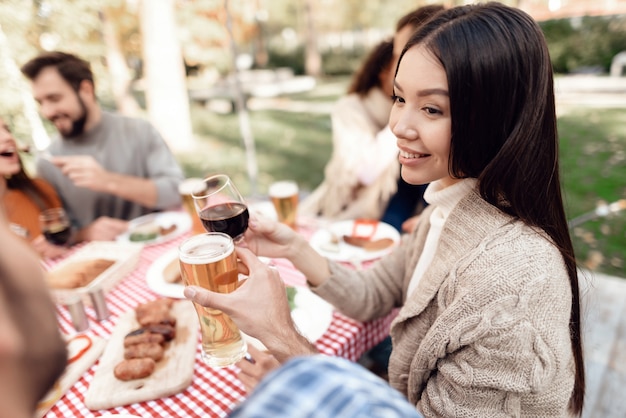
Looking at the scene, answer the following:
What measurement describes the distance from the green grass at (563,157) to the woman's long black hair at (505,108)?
4.30ft

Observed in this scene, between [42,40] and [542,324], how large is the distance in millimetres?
4615

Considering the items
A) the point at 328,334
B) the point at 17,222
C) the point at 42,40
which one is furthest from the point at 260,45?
the point at 328,334

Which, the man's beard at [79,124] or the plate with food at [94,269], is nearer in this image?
the plate with food at [94,269]

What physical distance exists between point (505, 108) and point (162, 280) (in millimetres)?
1535

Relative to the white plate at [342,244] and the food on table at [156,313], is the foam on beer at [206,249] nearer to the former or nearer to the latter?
the food on table at [156,313]

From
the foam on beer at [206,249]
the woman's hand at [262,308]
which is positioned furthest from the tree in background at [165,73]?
the woman's hand at [262,308]

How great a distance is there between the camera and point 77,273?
189 cm

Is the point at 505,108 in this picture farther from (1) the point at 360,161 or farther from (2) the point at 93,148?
(2) the point at 93,148

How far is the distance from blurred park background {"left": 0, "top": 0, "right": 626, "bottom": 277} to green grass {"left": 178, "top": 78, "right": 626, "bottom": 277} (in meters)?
0.02

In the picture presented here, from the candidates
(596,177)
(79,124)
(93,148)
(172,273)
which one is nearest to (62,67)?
(79,124)

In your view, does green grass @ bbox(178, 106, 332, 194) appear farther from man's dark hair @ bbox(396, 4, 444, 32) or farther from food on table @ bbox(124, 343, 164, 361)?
food on table @ bbox(124, 343, 164, 361)

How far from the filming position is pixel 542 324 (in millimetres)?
1079

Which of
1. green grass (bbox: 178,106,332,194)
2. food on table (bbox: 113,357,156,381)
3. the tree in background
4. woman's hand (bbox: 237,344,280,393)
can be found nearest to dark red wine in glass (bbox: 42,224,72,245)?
food on table (bbox: 113,357,156,381)

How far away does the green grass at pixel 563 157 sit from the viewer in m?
4.29
